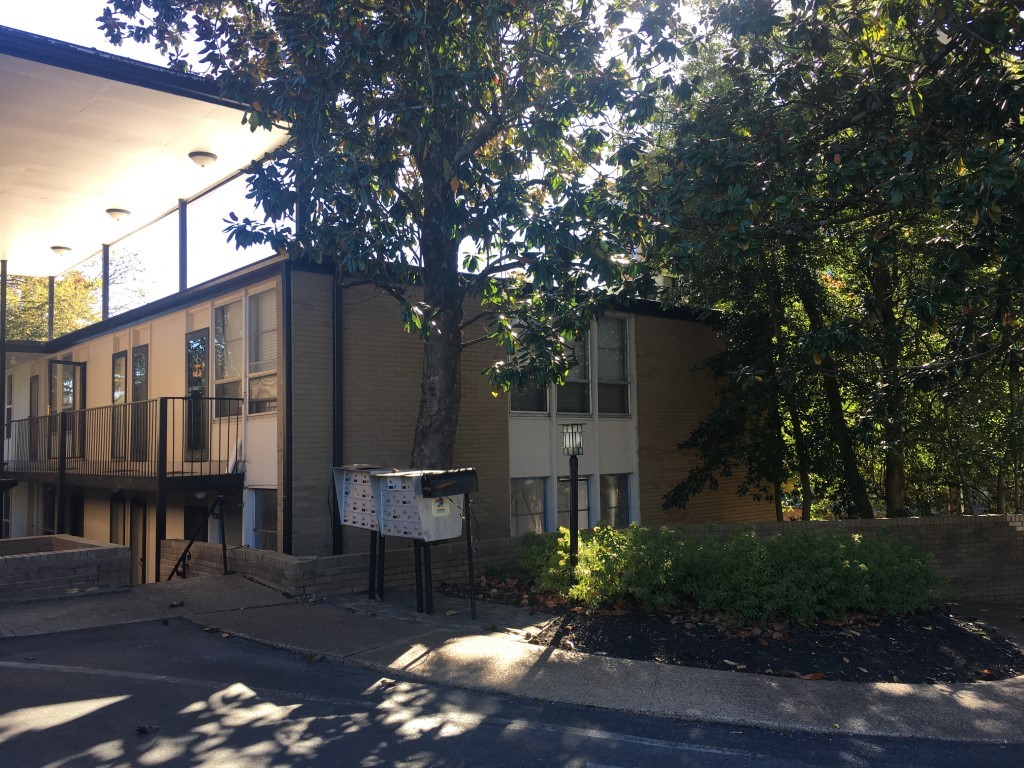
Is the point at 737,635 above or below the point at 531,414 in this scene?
below

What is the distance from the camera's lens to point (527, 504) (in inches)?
563

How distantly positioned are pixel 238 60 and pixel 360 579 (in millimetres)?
6683

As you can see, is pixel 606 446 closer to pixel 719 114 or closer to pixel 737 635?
pixel 719 114

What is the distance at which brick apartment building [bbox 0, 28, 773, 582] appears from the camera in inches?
440

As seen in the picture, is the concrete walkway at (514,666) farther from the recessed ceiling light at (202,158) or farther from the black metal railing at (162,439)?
the recessed ceiling light at (202,158)

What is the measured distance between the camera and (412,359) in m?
12.5

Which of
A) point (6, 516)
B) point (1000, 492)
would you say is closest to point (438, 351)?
point (1000, 492)

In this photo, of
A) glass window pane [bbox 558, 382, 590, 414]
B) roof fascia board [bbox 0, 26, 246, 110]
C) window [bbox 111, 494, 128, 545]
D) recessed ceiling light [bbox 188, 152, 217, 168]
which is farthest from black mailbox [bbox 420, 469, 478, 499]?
window [bbox 111, 494, 128, 545]

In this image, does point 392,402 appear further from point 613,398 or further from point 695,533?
point 613,398

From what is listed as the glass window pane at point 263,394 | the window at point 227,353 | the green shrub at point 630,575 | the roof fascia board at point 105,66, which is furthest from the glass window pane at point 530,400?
the roof fascia board at point 105,66

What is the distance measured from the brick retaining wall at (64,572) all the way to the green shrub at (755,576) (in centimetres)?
506

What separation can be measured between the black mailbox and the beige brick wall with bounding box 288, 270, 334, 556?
9.82 feet

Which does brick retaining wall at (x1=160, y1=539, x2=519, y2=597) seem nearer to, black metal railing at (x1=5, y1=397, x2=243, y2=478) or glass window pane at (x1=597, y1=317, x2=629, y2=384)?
black metal railing at (x1=5, y1=397, x2=243, y2=478)

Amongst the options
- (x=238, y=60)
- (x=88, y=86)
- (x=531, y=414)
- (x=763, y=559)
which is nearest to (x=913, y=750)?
(x=763, y=559)
